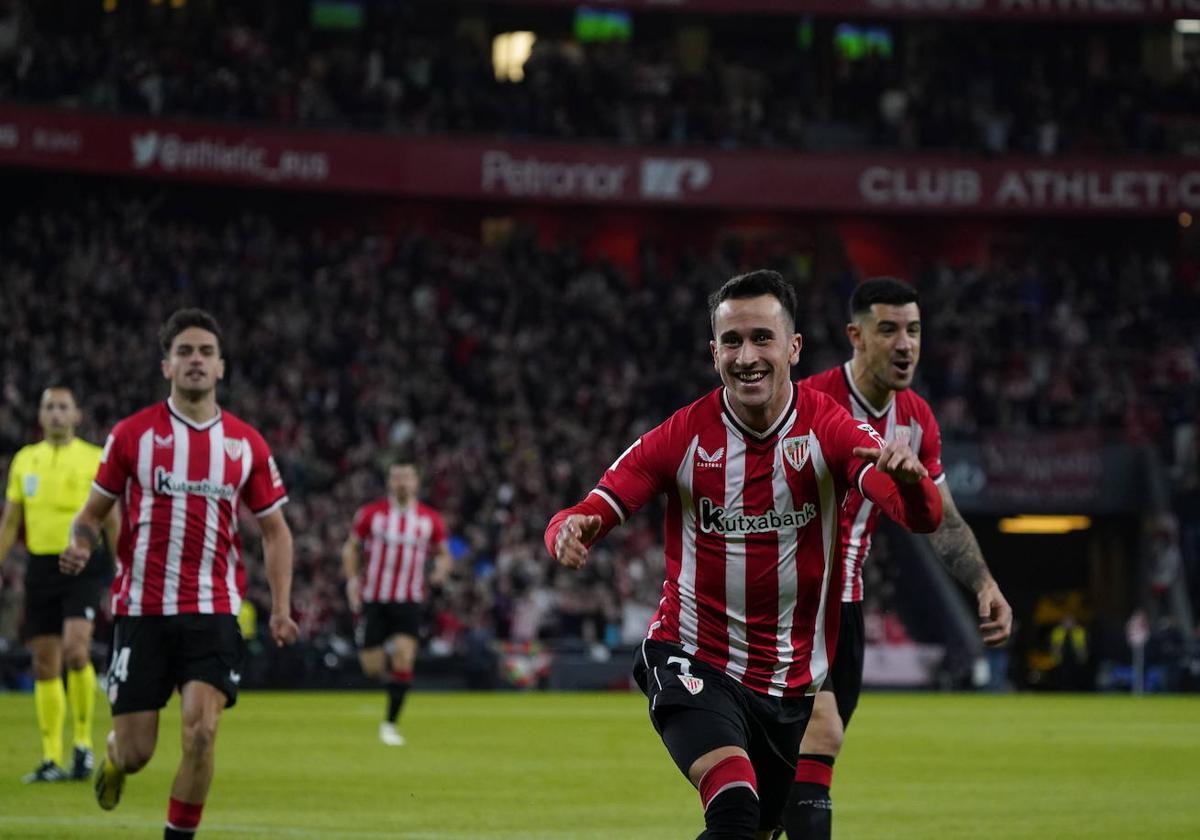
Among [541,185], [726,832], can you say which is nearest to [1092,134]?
[541,185]

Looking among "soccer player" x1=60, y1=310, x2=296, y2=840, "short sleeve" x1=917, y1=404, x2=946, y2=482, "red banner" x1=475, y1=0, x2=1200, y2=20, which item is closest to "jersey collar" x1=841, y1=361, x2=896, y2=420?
"short sleeve" x1=917, y1=404, x2=946, y2=482

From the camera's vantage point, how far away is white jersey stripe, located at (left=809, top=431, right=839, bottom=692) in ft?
20.8

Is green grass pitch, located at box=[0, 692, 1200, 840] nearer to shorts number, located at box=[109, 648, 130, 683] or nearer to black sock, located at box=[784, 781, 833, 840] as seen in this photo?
shorts number, located at box=[109, 648, 130, 683]

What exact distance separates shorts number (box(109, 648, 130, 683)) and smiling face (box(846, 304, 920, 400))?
342cm

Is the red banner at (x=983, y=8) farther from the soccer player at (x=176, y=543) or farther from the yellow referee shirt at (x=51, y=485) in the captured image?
the soccer player at (x=176, y=543)

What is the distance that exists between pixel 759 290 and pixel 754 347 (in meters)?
0.20

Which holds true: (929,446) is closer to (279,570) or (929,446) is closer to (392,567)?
(279,570)

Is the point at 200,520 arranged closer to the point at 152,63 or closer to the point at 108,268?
the point at 108,268

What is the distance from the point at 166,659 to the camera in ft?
28.1

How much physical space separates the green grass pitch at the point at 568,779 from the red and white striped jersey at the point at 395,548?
136 centimetres

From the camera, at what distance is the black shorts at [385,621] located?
60.9 ft

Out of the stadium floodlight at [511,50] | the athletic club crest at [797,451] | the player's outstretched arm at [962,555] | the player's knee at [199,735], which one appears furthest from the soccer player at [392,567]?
Answer: the stadium floodlight at [511,50]

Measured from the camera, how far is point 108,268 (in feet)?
110

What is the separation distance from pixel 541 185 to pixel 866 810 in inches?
1066
